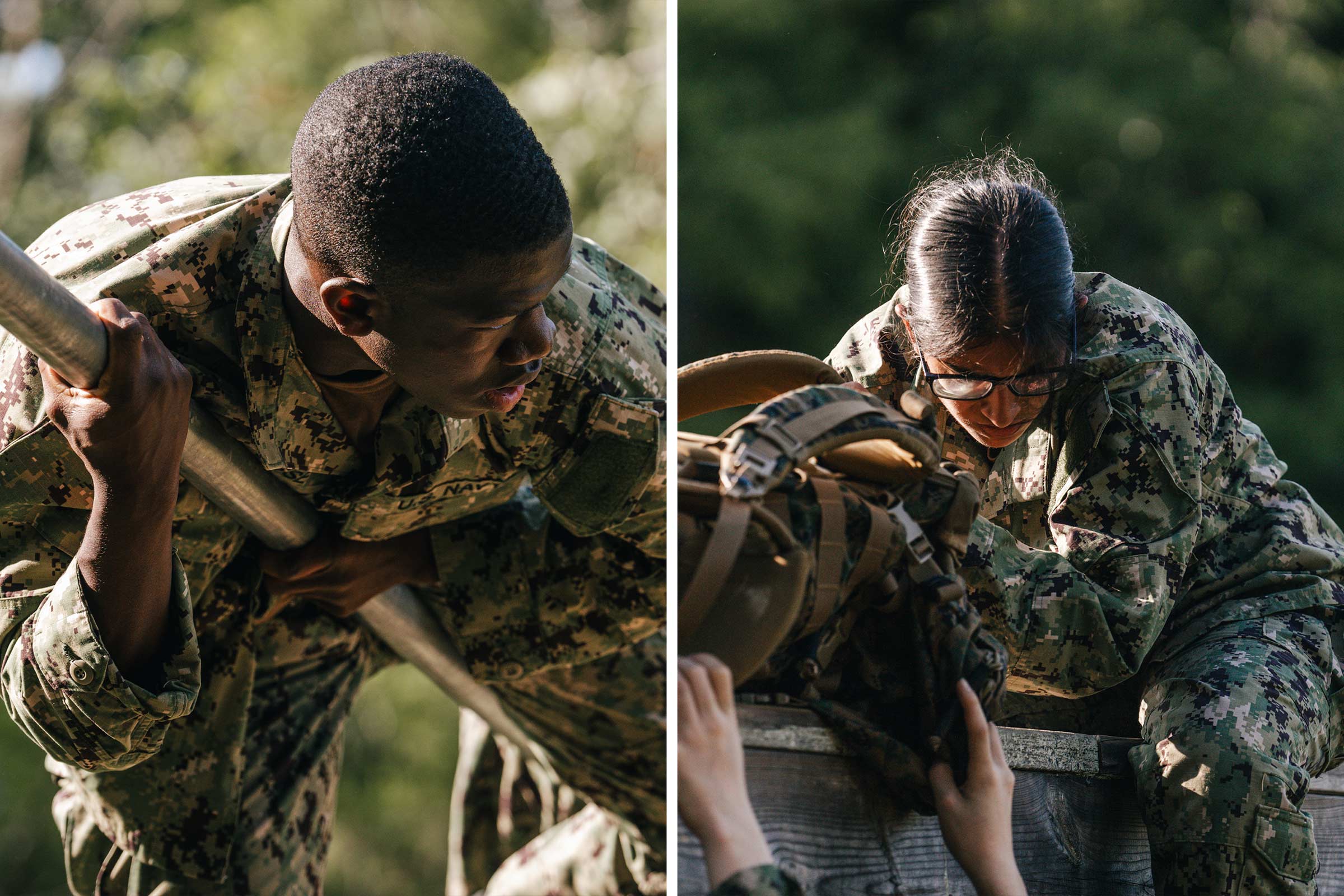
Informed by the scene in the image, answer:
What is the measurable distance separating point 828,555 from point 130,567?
39.1 inches

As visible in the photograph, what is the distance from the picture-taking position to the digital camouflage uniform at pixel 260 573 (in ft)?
7.69

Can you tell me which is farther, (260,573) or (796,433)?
(260,573)

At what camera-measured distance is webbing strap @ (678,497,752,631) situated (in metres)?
1.79

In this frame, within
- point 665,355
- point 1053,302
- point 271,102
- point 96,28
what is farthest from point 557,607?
point 96,28

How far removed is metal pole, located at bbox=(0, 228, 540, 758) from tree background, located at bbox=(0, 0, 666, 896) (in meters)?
7.09

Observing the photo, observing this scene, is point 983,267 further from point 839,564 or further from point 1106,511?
point 839,564

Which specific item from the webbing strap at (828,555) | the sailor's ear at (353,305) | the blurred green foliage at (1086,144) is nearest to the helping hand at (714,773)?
the webbing strap at (828,555)

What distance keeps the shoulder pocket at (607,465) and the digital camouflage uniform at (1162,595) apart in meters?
0.40

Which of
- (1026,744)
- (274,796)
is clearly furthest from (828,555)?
(274,796)

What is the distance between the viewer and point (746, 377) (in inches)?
83.4

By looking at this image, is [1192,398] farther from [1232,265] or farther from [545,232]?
[1232,265]

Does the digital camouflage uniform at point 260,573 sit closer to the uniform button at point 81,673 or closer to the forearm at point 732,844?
the uniform button at point 81,673

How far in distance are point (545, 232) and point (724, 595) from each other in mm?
694

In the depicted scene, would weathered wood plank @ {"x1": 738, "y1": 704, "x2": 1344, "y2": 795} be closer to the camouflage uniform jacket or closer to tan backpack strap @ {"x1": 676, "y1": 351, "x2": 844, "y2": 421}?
the camouflage uniform jacket
